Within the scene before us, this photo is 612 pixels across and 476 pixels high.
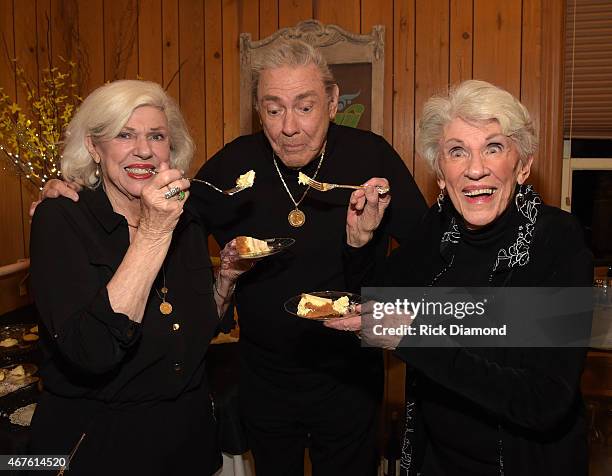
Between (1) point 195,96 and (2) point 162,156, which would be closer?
(2) point 162,156

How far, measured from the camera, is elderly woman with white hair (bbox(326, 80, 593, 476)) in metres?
1.43

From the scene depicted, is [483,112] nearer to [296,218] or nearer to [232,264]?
[296,218]

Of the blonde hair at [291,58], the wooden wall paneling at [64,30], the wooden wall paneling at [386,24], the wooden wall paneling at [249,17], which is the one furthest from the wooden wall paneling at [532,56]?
the wooden wall paneling at [64,30]

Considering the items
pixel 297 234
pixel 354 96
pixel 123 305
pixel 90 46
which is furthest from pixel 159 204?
pixel 90 46

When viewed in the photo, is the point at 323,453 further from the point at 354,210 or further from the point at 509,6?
the point at 509,6

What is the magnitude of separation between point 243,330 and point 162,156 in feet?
2.42

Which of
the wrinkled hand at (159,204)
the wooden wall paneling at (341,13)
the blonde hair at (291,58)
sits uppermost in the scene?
the wooden wall paneling at (341,13)

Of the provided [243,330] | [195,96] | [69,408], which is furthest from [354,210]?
[195,96]

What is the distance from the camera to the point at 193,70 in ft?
12.7

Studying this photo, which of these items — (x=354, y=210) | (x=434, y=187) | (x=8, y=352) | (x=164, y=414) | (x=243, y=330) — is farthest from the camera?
(x=434, y=187)

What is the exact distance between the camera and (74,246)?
1588 mm

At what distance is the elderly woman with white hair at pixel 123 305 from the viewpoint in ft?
4.93

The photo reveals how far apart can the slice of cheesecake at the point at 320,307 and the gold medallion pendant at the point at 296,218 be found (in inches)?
14.7

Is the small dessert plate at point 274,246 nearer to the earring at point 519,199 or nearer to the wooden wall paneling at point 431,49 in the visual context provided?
the earring at point 519,199
